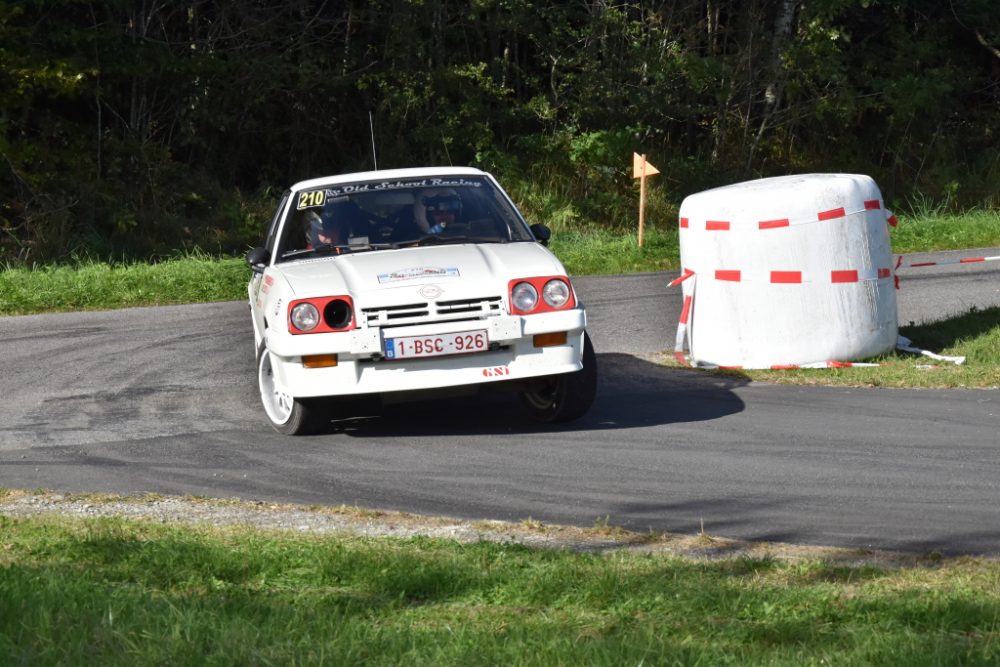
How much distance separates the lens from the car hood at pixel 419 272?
857 centimetres

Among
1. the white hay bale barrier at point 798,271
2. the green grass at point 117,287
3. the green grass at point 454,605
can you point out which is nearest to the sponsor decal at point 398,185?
the white hay bale barrier at point 798,271

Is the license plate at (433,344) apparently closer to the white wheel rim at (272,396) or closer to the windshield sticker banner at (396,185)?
the white wheel rim at (272,396)

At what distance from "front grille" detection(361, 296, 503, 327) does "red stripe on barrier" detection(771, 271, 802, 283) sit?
123 inches

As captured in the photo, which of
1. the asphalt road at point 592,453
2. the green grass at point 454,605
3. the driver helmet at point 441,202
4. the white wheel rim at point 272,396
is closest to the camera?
the green grass at point 454,605

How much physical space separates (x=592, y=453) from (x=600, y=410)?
1508 mm

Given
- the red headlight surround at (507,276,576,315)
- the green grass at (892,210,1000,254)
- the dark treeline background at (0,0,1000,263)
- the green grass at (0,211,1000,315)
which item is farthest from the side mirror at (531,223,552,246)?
the dark treeline background at (0,0,1000,263)

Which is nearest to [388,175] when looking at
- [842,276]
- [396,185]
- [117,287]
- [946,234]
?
[396,185]

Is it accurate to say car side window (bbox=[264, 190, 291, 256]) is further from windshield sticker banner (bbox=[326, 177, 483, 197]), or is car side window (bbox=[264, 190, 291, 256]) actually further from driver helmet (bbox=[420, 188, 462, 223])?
driver helmet (bbox=[420, 188, 462, 223])

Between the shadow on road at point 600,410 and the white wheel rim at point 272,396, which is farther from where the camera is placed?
the shadow on road at point 600,410

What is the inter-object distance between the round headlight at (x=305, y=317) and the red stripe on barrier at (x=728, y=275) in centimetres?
377

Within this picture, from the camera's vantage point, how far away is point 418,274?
28.5 ft

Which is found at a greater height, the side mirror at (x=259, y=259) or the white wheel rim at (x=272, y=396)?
the side mirror at (x=259, y=259)

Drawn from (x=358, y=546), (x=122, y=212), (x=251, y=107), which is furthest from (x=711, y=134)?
(x=358, y=546)

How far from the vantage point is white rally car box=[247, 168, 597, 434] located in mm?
8500
